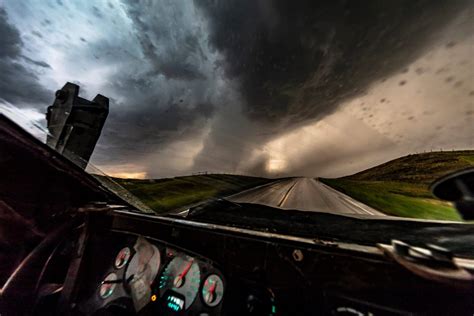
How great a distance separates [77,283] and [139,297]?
32.6 inches

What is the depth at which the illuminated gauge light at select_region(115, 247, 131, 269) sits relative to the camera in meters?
2.04

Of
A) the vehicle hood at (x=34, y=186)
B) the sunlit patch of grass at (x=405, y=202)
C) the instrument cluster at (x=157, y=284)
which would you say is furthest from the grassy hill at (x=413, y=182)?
the vehicle hood at (x=34, y=186)

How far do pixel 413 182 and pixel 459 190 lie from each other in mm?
2609

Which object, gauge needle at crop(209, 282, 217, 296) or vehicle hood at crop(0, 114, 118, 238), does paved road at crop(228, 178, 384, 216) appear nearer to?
gauge needle at crop(209, 282, 217, 296)

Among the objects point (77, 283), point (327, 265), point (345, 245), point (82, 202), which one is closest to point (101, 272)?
point (77, 283)

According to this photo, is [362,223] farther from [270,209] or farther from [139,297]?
[139,297]

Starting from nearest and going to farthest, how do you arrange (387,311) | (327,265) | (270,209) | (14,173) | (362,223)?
(387,311) → (327,265) → (14,173) → (362,223) → (270,209)

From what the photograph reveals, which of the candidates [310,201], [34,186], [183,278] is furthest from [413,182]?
[34,186]

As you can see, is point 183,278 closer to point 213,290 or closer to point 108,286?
point 213,290

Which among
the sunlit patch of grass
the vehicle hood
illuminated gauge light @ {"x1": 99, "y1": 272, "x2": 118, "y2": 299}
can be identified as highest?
the sunlit patch of grass

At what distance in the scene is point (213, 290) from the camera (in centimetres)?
155

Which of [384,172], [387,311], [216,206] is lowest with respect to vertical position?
[387,311]

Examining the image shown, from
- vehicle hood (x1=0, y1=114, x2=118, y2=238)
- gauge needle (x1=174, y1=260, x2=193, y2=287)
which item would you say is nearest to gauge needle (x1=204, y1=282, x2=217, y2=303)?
gauge needle (x1=174, y1=260, x2=193, y2=287)

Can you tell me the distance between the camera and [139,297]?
5.92 ft
